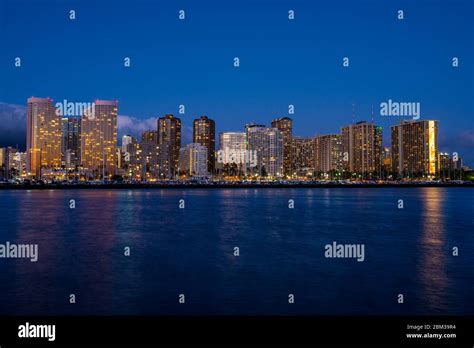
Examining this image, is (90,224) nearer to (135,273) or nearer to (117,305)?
(135,273)

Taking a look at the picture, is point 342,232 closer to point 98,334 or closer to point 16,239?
point 16,239

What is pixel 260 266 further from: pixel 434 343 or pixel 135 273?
pixel 434 343

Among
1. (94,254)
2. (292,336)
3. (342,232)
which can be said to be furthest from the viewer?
(342,232)

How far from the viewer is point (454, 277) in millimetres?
21688

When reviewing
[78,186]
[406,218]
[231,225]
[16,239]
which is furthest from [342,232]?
[78,186]

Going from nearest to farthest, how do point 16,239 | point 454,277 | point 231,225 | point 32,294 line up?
1. point 32,294
2. point 454,277
3. point 16,239
4. point 231,225

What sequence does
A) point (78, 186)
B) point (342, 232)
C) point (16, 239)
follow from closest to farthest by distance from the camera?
point (16, 239), point (342, 232), point (78, 186)

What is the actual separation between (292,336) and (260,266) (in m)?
12.6

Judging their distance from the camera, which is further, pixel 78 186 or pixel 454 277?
pixel 78 186

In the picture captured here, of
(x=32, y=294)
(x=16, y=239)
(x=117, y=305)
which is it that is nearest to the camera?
(x=117, y=305)

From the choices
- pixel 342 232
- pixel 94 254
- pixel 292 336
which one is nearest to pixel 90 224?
pixel 94 254

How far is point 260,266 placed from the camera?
2406cm

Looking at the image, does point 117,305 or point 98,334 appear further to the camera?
point 117,305

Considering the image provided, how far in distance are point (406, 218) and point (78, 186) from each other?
557ft
